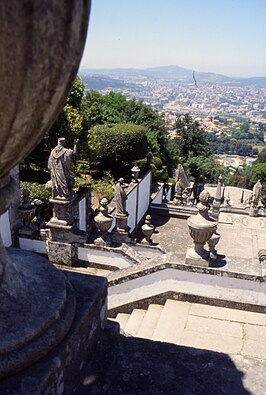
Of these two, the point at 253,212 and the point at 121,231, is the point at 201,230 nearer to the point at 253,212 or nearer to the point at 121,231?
the point at 121,231

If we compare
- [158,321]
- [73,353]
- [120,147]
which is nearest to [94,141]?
[120,147]

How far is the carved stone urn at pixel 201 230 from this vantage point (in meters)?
6.99

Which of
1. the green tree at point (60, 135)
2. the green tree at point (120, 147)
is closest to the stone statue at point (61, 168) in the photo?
the green tree at point (60, 135)

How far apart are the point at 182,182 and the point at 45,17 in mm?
21030

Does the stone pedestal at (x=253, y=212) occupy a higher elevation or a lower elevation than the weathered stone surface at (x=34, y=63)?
lower

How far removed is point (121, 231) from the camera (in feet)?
36.9

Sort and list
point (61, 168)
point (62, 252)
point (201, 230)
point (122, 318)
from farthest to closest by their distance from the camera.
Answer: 1. point (62, 252)
2. point (61, 168)
3. point (122, 318)
4. point (201, 230)

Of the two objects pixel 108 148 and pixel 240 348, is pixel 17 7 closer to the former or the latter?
pixel 240 348

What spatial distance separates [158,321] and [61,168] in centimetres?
415

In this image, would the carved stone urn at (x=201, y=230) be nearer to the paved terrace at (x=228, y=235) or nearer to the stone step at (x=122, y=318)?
the stone step at (x=122, y=318)

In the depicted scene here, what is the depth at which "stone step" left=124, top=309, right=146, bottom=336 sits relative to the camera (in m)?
6.79

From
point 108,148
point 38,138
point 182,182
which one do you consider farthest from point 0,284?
point 182,182

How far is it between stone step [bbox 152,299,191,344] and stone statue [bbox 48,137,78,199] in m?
3.82

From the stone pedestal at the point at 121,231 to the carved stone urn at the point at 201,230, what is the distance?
3997 millimetres
